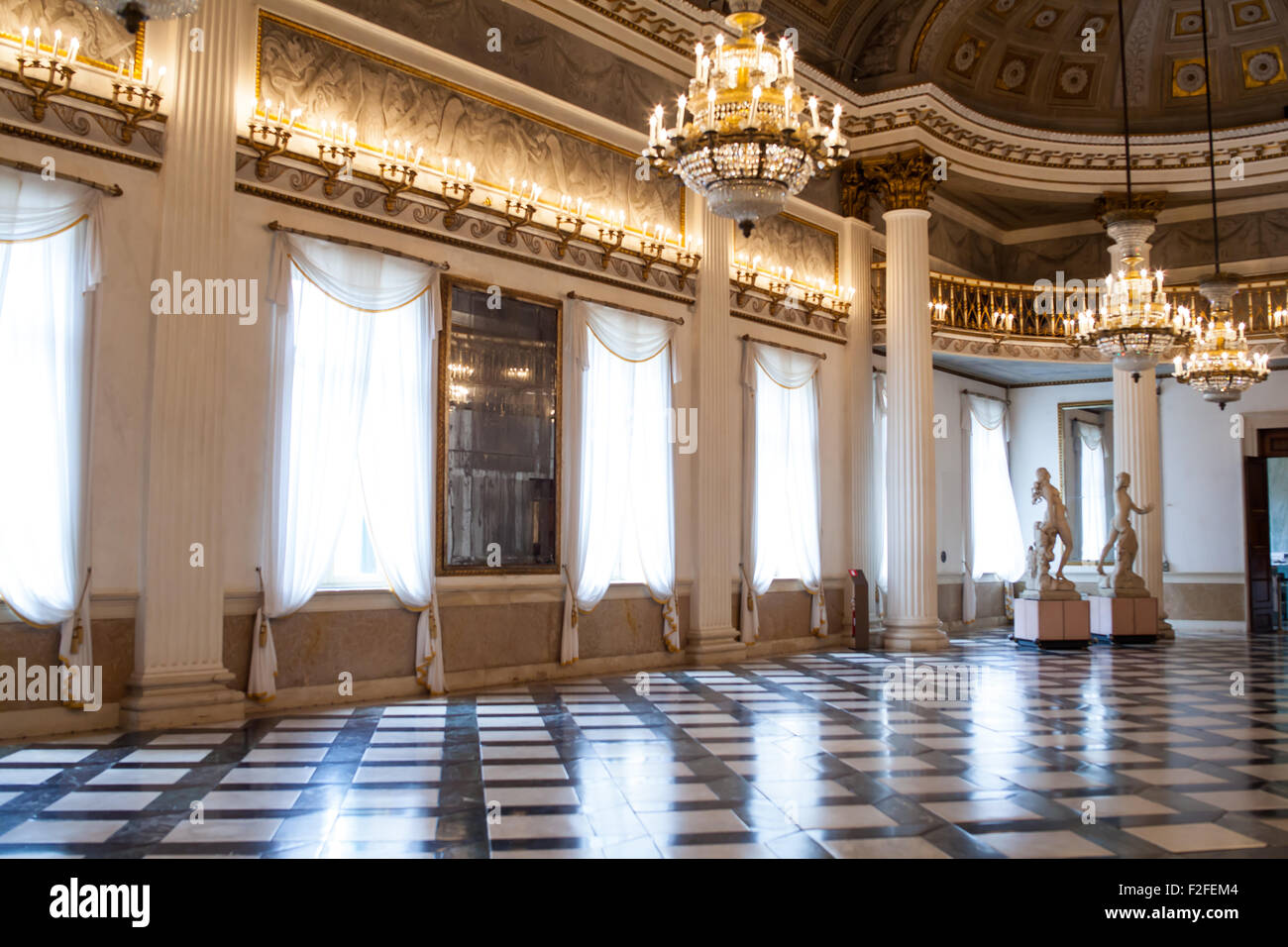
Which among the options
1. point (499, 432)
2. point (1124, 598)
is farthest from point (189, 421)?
point (1124, 598)

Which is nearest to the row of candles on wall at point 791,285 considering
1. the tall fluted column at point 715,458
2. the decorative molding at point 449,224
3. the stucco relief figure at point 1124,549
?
the tall fluted column at point 715,458

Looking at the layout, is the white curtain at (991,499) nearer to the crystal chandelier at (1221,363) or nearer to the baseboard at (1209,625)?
the baseboard at (1209,625)

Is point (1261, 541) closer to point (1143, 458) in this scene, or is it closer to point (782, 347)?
point (1143, 458)

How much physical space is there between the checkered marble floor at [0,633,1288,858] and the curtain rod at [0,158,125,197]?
375cm

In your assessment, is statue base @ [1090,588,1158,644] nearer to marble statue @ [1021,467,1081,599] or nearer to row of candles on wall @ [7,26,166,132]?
marble statue @ [1021,467,1081,599]

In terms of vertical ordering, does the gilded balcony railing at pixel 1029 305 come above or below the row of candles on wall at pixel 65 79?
above

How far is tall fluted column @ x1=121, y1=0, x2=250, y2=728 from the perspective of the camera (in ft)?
23.4

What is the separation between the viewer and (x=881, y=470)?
15.0 meters

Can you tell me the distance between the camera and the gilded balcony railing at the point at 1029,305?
52.0 feet

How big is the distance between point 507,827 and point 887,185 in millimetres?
11860

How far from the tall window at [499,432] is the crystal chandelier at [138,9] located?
4.82 metres

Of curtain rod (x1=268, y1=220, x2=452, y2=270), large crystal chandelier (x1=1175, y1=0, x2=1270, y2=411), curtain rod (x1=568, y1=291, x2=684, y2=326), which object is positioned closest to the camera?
curtain rod (x1=268, y1=220, x2=452, y2=270)

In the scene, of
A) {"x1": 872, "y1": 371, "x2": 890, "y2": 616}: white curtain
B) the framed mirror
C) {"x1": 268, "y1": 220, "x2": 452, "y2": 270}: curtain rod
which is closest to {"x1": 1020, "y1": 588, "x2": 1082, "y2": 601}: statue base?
{"x1": 872, "y1": 371, "x2": 890, "y2": 616}: white curtain
